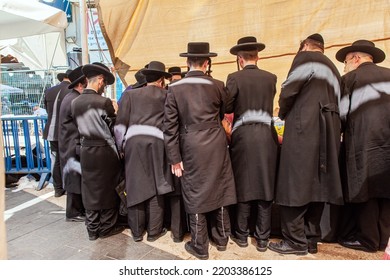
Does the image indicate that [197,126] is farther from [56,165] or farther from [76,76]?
[56,165]

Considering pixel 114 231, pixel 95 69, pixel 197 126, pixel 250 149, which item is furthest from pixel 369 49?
pixel 114 231

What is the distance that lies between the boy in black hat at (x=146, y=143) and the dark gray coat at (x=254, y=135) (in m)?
0.81

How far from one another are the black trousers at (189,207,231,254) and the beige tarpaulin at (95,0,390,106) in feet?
7.43

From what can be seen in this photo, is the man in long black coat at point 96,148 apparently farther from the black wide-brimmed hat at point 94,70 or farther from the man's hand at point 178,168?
the man's hand at point 178,168

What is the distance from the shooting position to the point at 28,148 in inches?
207

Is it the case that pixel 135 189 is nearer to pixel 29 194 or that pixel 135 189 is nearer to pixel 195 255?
pixel 195 255

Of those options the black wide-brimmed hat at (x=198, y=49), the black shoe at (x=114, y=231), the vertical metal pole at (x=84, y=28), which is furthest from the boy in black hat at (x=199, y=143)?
the vertical metal pole at (x=84, y=28)

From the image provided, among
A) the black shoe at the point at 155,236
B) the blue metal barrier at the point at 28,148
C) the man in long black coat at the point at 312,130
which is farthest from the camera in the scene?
the blue metal barrier at the point at 28,148

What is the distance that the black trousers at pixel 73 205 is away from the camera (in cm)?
376

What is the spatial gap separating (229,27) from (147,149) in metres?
2.24

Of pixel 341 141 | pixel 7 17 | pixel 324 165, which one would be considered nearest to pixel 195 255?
pixel 324 165
